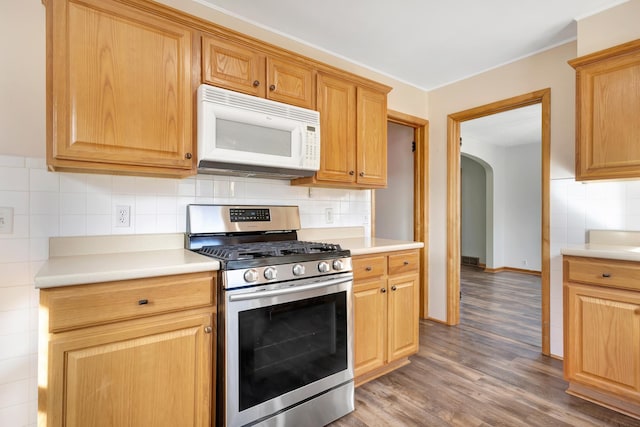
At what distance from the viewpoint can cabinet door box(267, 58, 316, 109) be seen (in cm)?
203

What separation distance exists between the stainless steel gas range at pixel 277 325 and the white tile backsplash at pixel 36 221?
208 millimetres

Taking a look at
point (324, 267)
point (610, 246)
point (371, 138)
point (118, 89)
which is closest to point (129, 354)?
point (324, 267)

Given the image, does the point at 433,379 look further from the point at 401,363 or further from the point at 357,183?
the point at 357,183

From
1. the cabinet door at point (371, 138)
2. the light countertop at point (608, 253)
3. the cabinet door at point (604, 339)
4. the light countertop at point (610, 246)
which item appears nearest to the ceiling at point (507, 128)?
the light countertop at point (610, 246)

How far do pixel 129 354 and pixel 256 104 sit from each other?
1399 millimetres

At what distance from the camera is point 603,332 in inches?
75.6

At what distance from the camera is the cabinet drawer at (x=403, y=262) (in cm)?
231

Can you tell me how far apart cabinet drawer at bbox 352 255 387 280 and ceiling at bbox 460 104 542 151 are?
10.3 feet

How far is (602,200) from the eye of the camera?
2389 millimetres

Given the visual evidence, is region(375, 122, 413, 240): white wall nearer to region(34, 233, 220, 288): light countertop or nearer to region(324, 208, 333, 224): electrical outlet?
region(324, 208, 333, 224): electrical outlet

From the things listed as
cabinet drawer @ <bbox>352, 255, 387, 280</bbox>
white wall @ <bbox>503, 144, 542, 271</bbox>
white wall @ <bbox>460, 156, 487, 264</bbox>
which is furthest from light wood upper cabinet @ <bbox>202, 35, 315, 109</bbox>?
white wall @ <bbox>503, 144, 542, 271</bbox>

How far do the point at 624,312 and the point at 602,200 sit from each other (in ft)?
3.01

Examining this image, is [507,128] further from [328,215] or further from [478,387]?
[478,387]

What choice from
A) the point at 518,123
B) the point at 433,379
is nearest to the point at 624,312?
the point at 433,379
